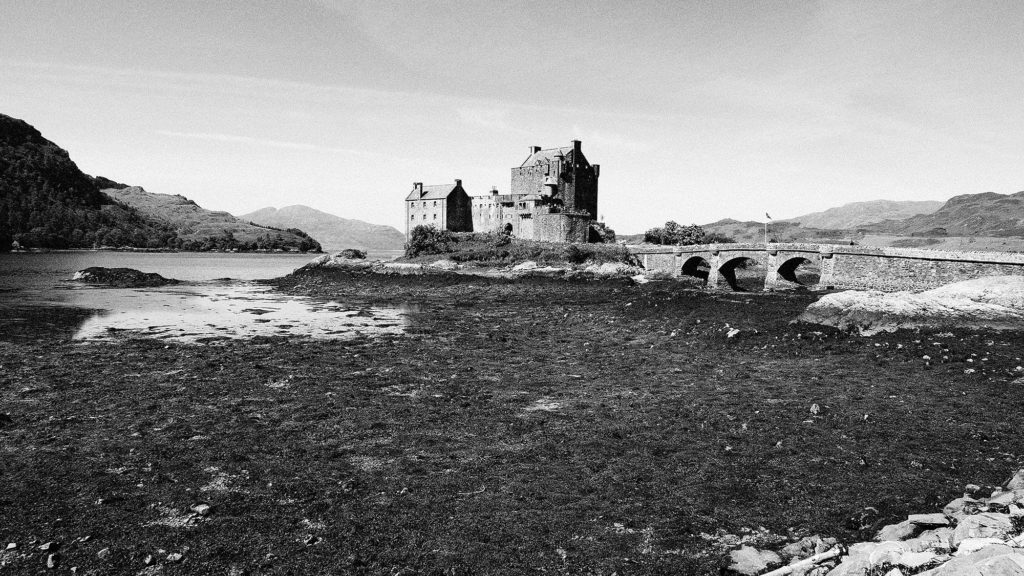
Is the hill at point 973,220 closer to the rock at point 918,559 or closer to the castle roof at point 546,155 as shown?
the castle roof at point 546,155

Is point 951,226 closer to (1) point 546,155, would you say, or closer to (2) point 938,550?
(1) point 546,155

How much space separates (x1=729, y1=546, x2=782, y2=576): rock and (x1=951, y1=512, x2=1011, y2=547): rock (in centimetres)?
190

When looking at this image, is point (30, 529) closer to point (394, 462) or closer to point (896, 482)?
point (394, 462)

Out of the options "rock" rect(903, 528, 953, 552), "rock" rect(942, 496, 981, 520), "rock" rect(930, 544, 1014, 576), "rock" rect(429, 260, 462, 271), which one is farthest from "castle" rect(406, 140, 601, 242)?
"rock" rect(930, 544, 1014, 576)

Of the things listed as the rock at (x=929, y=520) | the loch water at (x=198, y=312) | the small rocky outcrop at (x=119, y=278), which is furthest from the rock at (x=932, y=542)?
the small rocky outcrop at (x=119, y=278)

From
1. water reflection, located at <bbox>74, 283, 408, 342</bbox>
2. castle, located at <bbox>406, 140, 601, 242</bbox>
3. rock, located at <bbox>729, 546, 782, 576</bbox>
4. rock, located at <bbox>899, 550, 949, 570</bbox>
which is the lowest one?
water reflection, located at <bbox>74, 283, 408, 342</bbox>

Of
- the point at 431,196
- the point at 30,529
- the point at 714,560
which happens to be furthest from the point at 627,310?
the point at 431,196

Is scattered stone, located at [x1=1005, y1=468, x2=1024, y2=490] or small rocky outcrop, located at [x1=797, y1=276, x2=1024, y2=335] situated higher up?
small rocky outcrop, located at [x1=797, y1=276, x2=1024, y2=335]

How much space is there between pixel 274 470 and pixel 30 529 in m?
3.32

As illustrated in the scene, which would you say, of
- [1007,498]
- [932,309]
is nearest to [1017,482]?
[1007,498]

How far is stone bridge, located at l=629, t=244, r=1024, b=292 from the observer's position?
124 ft

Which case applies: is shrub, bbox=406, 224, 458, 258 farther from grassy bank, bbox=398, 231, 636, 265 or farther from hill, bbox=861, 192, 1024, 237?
hill, bbox=861, 192, 1024, 237

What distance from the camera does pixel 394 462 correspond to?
1059 centimetres

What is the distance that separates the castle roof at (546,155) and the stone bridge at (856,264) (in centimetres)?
3333
